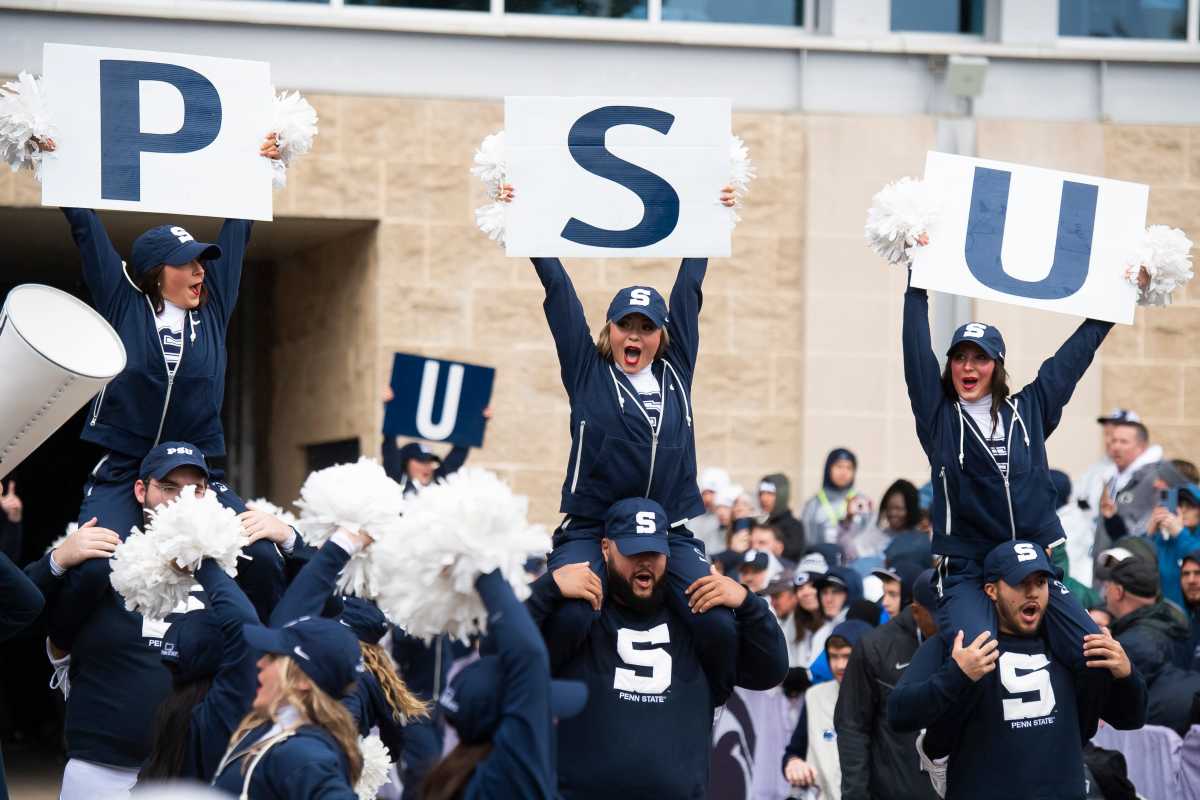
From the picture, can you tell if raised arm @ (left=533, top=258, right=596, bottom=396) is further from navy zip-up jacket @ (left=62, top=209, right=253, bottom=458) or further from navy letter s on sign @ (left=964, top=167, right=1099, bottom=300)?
navy letter s on sign @ (left=964, top=167, right=1099, bottom=300)

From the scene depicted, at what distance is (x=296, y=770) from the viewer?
16.2 feet

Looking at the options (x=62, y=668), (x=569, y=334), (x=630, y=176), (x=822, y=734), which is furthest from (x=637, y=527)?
(x=822, y=734)

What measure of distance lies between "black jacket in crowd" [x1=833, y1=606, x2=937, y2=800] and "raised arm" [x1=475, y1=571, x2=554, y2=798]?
13.0 ft

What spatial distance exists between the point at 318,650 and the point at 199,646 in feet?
4.57

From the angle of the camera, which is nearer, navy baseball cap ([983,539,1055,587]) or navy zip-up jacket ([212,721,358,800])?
navy zip-up jacket ([212,721,358,800])

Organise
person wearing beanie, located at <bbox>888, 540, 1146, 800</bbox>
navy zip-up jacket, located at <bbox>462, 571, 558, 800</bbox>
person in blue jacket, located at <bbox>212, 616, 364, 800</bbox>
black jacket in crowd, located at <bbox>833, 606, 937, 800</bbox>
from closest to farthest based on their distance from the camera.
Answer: navy zip-up jacket, located at <bbox>462, 571, 558, 800</bbox> → person in blue jacket, located at <bbox>212, 616, 364, 800</bbox> → person wearing beanie, located at <bbox>888, 540, 1146, 800</bbox> → black jacket in crowd, located at <bbox>833, 606, 937, 800</bbox>

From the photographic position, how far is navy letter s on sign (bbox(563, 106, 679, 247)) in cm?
801

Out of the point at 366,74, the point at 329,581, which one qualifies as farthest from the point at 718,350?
the point at 329,581

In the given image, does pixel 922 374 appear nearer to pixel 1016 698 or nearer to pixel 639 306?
pixel 639 306

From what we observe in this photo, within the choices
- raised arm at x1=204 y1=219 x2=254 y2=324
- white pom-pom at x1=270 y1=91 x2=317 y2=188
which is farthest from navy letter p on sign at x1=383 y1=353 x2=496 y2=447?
raised arm at x1=204 y1=219 x2=254 y2=324

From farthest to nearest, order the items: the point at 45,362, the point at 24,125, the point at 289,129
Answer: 1. the point at 289,129
2. the point at 24,125
3. the point at 45,362

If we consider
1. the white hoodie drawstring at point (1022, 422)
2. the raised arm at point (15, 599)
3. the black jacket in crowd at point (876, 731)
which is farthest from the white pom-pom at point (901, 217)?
the raised arm at point (15, 599)

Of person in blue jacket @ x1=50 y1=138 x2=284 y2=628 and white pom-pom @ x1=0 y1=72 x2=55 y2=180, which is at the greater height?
white pom-pom @ x1=0 y1=72 x2=55 y2=180

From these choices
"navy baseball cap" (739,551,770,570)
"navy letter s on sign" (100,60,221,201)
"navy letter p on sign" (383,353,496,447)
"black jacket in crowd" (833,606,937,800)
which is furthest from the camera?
"navy letter p on sign" (383,353,496,447)
